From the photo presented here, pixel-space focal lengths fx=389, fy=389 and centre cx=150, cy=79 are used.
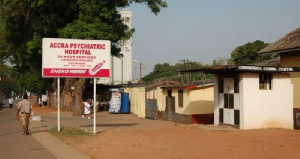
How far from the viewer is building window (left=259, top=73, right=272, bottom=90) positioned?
706 inches

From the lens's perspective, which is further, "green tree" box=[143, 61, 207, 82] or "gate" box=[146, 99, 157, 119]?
"green tree" box=[143, 61, 207, 82]

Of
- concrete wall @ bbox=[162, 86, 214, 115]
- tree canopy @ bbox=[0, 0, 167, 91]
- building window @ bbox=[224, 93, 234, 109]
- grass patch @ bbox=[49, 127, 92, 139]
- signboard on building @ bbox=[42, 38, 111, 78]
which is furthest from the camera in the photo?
tree canopy @ bbox=[0, 0, 167, 91]

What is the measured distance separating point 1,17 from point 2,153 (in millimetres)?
22135

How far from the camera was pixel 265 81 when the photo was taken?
18078 mm

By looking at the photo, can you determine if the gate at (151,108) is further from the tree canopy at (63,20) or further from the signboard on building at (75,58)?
the signboard on building at (75,58)

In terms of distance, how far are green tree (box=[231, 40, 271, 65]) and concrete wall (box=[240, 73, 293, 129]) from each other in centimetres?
3296

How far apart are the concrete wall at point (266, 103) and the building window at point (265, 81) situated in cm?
18

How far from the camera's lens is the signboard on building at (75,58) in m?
16.2

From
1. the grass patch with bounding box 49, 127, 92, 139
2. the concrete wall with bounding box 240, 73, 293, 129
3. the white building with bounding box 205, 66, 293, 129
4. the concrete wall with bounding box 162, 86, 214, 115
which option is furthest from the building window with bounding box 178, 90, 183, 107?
the grass patch with bounding box 49, 127, 92, 139

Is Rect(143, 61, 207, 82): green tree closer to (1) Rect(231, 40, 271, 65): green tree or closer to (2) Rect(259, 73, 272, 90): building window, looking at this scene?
(1) Rect(231, 40, 271, 65): green tree

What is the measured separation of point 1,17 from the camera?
30703 millimetres

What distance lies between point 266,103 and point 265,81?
1.06 m

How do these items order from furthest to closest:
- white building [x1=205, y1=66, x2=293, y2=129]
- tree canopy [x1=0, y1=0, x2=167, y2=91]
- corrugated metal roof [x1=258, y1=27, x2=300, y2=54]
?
tree canopy [x1=0, y1=0, x2=167, y2=91] < corrugated metal roof [x1=258, y1=27, x2=300, y2=54] < white building [x1=205, y1=66, x2=293, y2=129]

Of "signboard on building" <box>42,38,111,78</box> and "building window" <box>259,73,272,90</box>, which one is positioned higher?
"signboard on building" <box>42,38,111,78</box>
